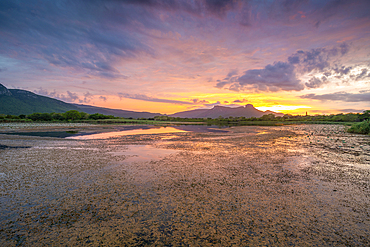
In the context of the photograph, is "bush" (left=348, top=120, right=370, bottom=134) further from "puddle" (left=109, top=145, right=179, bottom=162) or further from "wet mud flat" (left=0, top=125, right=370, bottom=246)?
"puddle" (left=109, top=145, right=179, bottom=162)

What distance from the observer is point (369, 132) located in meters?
32.3

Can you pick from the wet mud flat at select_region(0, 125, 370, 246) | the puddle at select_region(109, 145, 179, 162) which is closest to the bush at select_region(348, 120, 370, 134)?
the wet mud flat at select_region(0, 125, 370, 246)

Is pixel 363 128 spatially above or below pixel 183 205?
above

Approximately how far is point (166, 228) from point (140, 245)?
85 cm

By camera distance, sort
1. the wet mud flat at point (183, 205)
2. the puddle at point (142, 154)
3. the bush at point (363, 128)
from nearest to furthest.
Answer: the wet mud flat at point (183, 205), the puddle at point (142, 154), the bush at point (363, 128)

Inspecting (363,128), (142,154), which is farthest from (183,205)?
(363,128)

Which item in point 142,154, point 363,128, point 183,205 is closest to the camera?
point 183,205

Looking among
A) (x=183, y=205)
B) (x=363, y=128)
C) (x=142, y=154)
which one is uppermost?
(x=363, y=128)

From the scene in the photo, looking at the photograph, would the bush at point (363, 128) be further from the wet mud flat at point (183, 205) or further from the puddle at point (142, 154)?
the puddle at point (142, 154)

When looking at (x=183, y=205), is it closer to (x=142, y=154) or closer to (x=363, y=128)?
(x=142, y=154)

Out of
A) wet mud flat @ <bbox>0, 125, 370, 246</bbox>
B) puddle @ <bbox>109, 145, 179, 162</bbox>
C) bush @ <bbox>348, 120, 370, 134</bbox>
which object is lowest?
puddle @ <bbox>109, 145, 179, 162</bbox>

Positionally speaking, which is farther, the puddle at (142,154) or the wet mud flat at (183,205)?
the puddle at (142,154)

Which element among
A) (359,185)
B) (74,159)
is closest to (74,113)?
(74,159)

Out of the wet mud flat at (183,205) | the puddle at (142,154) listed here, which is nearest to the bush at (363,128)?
the wet mud flat at (183,205)
